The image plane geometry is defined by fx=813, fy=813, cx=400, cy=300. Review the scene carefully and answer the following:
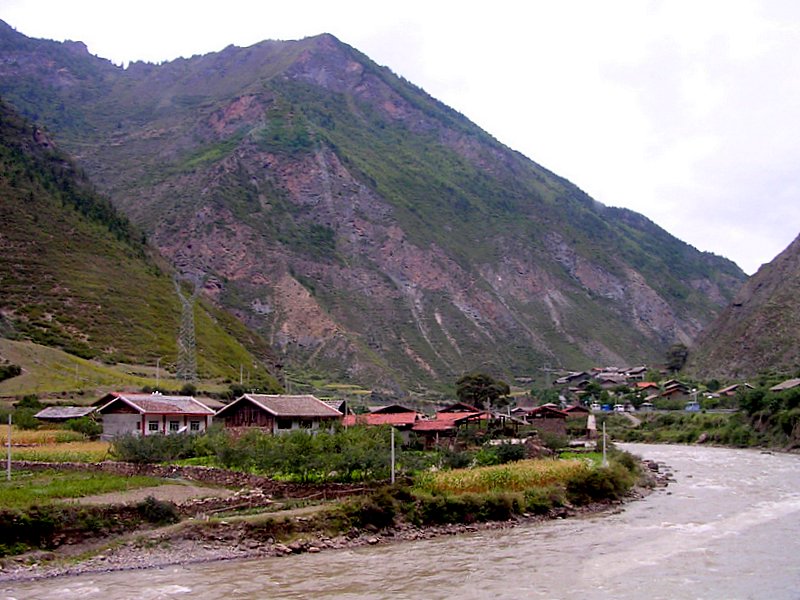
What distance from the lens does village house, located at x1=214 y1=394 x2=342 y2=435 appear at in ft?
146

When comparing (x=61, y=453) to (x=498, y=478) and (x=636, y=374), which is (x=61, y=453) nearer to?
(x=498, y=478)

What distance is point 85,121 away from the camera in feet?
593

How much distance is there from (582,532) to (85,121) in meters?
177

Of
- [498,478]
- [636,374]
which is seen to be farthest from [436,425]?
[636,374]

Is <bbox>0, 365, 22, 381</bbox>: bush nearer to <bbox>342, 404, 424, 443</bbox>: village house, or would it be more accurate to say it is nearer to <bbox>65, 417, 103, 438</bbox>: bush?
<bbox>65, 417, 103, 438</bbox>: bush

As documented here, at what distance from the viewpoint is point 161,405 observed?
46.6 metres

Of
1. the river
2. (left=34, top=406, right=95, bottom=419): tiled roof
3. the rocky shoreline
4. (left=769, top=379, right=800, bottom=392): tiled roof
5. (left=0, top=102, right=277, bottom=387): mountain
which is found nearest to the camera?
the river

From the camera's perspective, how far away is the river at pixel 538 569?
2022 cm

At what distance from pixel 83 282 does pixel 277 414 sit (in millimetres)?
41470

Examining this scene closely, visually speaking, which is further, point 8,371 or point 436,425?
point 8,371

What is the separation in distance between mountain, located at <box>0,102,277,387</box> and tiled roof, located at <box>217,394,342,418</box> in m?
25.4

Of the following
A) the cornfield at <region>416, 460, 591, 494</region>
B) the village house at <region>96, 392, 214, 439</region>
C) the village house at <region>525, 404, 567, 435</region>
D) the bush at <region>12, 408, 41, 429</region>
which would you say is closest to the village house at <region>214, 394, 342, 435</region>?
the village house at <region>96, 392, 214, 439</region>

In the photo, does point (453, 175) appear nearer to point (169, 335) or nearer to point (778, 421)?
point (169, 335)

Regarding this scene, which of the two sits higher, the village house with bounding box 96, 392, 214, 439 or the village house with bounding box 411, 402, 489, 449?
the village house with bounding box 96, 392, 214, 439
